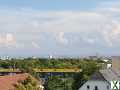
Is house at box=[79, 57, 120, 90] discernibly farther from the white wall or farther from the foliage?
the foliage

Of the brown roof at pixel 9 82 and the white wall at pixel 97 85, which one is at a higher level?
the brown roof at pixel 9 82

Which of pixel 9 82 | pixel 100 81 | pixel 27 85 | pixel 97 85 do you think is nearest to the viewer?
pixel 27 85

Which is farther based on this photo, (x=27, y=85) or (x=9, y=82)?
(x=9, y=82)

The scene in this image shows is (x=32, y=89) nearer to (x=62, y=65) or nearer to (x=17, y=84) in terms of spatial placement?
(x=17, y=84)

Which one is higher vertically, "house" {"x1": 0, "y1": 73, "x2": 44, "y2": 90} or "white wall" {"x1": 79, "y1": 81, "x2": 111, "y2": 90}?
"house" {"x1": 0, "y1": 73, "x2": 44, "y2": 90}

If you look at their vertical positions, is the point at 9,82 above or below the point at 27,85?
above

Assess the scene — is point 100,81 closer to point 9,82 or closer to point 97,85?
point 97,85

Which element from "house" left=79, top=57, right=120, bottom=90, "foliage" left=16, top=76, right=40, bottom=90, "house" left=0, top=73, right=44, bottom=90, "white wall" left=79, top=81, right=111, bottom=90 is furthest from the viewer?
"white wall" left=79, top=81, right=111, bottom=90

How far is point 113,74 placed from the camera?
6931cm

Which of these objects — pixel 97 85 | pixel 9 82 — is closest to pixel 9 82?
pixel 9 82

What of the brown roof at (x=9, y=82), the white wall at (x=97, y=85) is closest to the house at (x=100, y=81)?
the white wall at (x=97, y=85)

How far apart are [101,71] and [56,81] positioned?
45.0ft

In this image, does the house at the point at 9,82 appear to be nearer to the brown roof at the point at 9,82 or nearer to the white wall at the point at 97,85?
the brown roof at the point at 9,82

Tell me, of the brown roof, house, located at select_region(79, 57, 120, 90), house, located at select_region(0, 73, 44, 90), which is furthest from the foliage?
house, located at select_region(79, 57, 120, 90)
